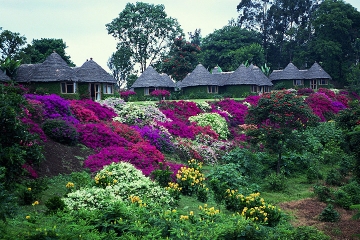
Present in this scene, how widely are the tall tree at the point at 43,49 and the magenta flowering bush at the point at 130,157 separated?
3405cm

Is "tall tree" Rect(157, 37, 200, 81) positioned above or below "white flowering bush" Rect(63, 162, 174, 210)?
above

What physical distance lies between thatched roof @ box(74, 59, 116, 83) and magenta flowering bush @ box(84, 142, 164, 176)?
1973 centimetres

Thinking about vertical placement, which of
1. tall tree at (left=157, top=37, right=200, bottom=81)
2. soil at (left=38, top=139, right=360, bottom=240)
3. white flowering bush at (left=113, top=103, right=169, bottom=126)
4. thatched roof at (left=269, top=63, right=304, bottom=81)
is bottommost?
soil at (left=38, top=139, right=360, bottom=240)

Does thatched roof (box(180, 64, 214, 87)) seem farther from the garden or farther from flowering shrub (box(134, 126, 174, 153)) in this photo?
flowering shrub (box(134, 126, 174, 153))

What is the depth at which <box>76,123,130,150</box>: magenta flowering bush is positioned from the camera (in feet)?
62.2

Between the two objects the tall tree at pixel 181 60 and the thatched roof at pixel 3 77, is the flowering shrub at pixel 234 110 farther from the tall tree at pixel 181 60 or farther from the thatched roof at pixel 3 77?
the tall tree at pixel 181 60

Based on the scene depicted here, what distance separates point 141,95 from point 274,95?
27.8 m

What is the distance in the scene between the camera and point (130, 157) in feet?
56.4

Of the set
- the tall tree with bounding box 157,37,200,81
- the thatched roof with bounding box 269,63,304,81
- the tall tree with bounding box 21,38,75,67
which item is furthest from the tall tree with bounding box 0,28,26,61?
the thatched roof with bounding box 269,63,304,81

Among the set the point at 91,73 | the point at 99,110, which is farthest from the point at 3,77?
the point at 99,110

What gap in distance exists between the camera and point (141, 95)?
1843 inches

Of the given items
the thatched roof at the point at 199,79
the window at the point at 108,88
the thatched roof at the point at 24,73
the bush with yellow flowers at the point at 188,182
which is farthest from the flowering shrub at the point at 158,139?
the thatched roof at the point at 199,79

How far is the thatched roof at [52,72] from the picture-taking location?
3272cm

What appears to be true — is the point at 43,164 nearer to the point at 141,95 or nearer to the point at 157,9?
the point at 141,95
